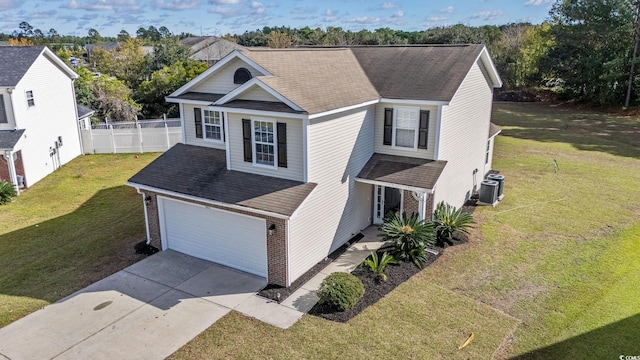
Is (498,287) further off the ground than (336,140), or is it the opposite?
(336,140)

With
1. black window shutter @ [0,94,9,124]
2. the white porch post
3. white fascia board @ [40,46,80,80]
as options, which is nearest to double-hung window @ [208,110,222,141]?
the white porch post

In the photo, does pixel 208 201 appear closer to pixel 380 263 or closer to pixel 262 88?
pixel 262 88

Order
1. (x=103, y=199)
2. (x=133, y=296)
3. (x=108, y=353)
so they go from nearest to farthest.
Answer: (x=108, y=353) < (x=133, y=296) < (x=103, y=199)

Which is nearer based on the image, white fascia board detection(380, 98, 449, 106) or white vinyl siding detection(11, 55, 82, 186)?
white fascia board detection(380, 98, 449, 106)

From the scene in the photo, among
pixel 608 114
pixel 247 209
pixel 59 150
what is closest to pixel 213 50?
pixel 59 150

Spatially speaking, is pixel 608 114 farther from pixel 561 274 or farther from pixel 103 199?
pixel 103 199

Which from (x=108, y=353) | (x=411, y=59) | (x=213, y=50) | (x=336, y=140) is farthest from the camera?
(x=213, y=50)

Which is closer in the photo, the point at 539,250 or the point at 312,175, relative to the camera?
the point at 312,175

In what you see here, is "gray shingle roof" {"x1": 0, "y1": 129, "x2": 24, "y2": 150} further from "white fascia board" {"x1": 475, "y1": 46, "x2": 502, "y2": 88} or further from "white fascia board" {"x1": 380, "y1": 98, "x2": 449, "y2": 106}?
"white fascia board" {"x1": 475, "y1": 46, "x2": 502, "y2": 88}
